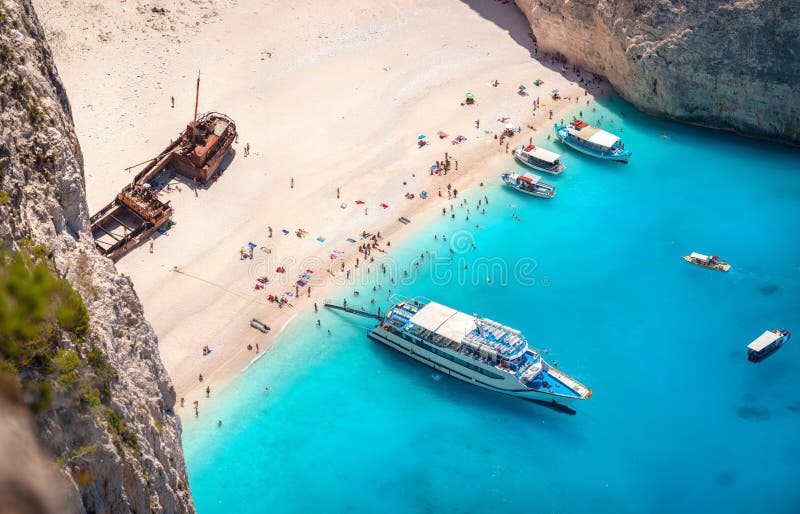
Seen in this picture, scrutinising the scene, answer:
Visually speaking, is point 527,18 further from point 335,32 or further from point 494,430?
point 494,430

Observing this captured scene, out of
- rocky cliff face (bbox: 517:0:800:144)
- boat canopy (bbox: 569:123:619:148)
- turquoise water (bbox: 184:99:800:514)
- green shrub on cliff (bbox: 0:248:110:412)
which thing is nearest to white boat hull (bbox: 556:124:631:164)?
boat canopy (bbox: 569:123:619:148)

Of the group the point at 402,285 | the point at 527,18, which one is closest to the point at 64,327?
the point at 402,285

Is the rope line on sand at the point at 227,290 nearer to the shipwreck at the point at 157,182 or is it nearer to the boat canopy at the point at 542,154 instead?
the shipwreck at the point at 157,182

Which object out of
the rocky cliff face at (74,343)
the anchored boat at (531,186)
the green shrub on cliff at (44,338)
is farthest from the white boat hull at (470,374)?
the green shrub on cliff at (44,338)

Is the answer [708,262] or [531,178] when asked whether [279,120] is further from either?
[708,262]

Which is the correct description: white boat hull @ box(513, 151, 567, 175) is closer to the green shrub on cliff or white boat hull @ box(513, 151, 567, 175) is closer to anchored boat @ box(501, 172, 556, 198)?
anchored boat @ box(501, 172, 556, 198)

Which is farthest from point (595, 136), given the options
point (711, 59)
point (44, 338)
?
point (44, 338)
